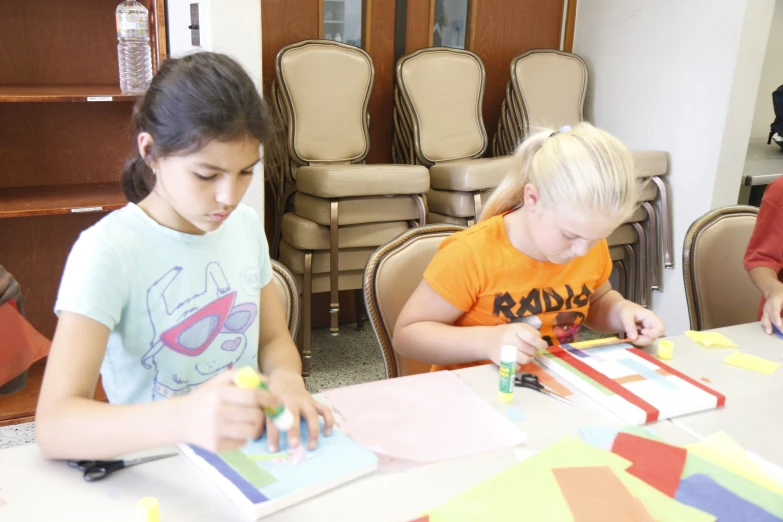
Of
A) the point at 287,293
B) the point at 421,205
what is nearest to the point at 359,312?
the point at 421,205

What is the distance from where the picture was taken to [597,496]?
79 cm

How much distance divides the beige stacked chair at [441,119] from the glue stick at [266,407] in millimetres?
1992

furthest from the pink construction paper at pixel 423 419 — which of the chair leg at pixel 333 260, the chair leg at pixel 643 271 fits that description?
the chair leg at pixel 643 271

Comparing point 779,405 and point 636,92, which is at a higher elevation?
point 636,92

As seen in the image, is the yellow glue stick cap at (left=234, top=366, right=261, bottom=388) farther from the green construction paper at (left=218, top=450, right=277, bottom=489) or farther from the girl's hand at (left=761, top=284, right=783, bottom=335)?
the girl's hand at (left=761, top=284, right=783, bottom=335)

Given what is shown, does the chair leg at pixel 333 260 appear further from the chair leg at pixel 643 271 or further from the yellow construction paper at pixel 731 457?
the yellow construction paper at pixel 731 457

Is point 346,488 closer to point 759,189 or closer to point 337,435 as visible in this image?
point 337,435

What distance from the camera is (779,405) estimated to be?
108 cm

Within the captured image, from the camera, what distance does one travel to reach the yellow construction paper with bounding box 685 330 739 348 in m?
1.31

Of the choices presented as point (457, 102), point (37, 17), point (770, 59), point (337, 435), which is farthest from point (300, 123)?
point (770, 59)

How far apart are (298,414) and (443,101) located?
7.56 ft

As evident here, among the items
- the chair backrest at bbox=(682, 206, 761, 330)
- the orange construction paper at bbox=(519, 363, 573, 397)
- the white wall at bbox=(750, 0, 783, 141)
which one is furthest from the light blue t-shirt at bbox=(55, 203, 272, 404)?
the white wall at bbox=(750, 0, 783, 141)

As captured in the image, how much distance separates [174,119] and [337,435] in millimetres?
484

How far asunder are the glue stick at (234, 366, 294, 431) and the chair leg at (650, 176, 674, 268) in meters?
2.55
